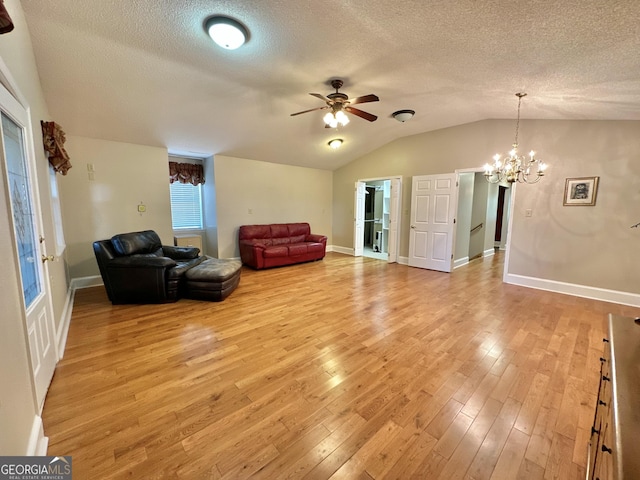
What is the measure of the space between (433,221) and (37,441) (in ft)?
19.4

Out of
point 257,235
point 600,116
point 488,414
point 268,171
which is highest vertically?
point 600,116

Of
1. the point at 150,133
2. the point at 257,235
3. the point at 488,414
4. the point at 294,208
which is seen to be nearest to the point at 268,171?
the point at 294,208

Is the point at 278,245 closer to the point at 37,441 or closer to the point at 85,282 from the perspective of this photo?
the point at 85,282

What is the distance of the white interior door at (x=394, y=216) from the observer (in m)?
6.17

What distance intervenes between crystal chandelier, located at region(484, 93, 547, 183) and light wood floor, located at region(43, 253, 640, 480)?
1858mm

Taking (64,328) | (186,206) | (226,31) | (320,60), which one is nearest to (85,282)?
(64,328)

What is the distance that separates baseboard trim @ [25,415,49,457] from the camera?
52.9 inches

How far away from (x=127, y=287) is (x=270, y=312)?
1.90 m

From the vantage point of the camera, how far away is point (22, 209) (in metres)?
1.83

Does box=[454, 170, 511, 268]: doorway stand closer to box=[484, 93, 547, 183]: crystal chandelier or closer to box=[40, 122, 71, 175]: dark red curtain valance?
box=[484, 93, 547, 183]: crystal chandelier

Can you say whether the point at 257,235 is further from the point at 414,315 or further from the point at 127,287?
the point at 414,315

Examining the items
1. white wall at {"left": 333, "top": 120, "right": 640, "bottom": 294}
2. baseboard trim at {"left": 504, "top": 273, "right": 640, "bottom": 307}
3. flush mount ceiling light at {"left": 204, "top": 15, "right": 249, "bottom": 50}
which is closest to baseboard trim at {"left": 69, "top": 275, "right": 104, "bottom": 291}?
flush mount ceiling light at {"left": 204, "top": 15, "right": 249, "bottom": 50}

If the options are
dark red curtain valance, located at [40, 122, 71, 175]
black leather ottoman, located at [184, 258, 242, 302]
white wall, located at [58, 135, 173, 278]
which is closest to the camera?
dark red curtain valance, located at [40, 122, 71, 175]

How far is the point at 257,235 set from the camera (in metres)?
6.04
